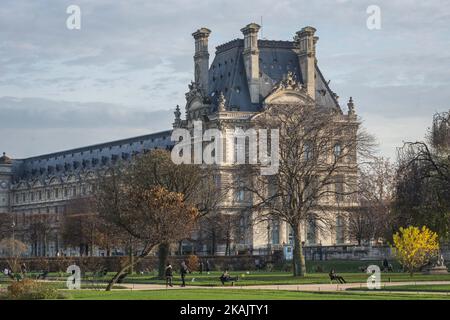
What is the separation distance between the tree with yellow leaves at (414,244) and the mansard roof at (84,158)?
7494 cm

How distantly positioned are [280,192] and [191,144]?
46.2 meters

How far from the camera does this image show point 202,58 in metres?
122

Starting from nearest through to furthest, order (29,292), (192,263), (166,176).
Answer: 1. (29,292)
2. (166,176)
3. (192,263)

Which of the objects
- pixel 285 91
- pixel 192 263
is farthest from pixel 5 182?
pixel 192 263

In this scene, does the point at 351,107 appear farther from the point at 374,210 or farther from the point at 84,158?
the point at 84,158

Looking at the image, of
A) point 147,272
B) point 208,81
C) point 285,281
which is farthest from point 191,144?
point 285,281

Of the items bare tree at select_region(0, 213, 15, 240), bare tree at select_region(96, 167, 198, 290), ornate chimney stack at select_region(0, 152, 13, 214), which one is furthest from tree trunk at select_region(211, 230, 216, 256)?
ornate chimney stack at select_region(0, 152, 13, 214)

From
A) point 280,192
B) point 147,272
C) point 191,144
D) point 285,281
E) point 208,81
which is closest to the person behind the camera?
point 285,281

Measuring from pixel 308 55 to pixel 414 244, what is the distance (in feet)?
204

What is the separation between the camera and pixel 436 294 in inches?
1646

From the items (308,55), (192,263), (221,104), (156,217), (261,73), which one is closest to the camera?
(156,217)

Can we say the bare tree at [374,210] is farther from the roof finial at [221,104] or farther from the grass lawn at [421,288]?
the grass lawn at [421,288]
